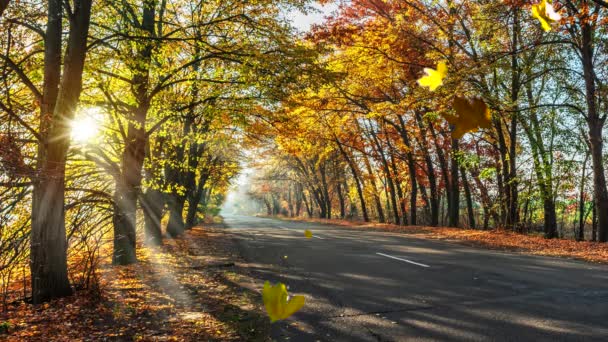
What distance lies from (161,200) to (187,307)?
31.0ft

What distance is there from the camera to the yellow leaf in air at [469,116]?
434 mm

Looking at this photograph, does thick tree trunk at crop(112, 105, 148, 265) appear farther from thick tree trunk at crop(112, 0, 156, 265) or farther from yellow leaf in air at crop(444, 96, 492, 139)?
yellow leaf in air at crop(444, 96, 492, 139)

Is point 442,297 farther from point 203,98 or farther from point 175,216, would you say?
point 175,216

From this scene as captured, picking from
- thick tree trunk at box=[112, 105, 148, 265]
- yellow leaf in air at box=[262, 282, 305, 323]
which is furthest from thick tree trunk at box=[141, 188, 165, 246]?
yellow leaf in air at box=[262, 282, 305, 323]

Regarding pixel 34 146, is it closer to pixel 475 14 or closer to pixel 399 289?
pixel 399 289

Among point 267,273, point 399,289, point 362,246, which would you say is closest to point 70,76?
point 267,273

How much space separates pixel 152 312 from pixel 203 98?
20.8 ft

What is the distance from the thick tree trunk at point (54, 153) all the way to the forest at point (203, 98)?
2cm

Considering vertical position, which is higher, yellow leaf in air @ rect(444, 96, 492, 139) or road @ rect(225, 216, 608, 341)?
yellow leaf in air @ rect(444, 96, 492, 139)

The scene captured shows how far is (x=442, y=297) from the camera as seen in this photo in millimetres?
6586

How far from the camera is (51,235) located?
21.7ft

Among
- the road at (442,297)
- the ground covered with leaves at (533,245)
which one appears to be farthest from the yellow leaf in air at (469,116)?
the ground covered with leaves at (533,245)

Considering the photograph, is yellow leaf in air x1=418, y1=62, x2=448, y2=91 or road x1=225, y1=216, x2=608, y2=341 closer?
yellow leaf in air x1=418, y1=62, x2=448, y2=91

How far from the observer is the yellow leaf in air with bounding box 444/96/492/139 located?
434 mm
